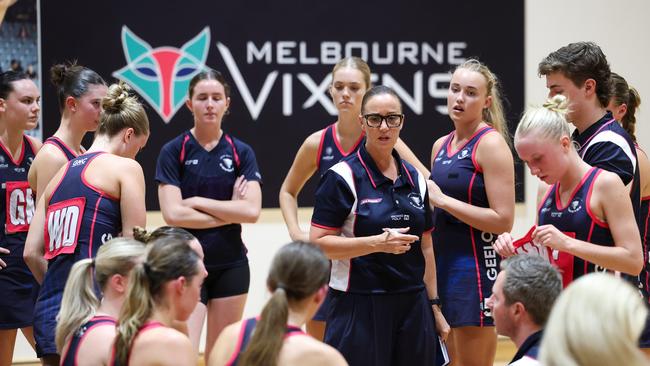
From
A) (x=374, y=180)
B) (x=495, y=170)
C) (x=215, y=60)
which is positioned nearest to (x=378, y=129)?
(x=374, y=180)

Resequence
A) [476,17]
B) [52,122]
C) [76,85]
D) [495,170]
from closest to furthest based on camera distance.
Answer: [495,170] → [76,85] → [52,122] → [476,17]

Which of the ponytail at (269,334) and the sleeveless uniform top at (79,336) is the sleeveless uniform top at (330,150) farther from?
the ponytail at (269,334)

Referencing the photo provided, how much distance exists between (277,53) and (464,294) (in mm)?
2912

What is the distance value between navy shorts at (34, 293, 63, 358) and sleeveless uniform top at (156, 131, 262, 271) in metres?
1.21

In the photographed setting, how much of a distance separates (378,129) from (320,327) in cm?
155

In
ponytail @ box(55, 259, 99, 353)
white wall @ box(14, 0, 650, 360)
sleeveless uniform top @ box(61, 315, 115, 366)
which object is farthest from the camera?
white wall @ box(14, 0, 650, 360)

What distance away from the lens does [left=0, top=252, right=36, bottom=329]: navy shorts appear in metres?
4.76

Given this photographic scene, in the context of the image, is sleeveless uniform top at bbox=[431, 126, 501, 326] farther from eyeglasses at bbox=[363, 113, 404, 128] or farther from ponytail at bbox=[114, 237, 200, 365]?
ponytail at bbox=[114, 237, 200, 365]

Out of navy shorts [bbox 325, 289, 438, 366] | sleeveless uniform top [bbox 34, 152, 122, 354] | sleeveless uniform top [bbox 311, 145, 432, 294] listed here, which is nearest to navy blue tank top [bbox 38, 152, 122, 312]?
sleeveless uniform top [bbox 34, 152, 122, 354]

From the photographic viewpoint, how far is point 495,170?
158 inches

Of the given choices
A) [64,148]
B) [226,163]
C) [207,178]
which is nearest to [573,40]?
[226,163]

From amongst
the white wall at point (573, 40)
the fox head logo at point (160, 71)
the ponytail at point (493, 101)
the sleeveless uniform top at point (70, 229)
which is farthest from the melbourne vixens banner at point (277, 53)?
the sleeveless uniform top at point (70, 229)

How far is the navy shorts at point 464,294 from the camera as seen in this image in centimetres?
402

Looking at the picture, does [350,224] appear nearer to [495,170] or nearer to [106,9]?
[495,170]
